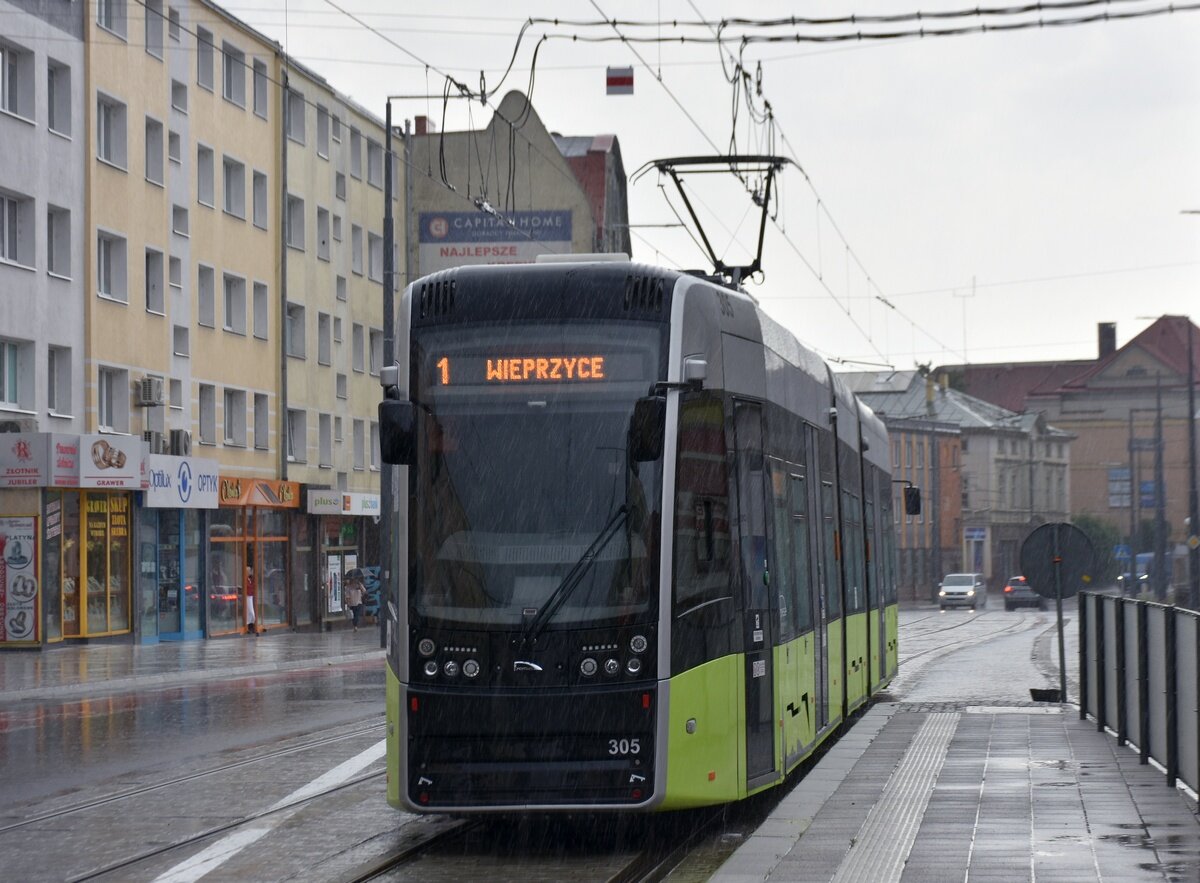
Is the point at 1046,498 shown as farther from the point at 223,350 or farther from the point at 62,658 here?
the point at 62,658

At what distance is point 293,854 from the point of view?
10.5 meters

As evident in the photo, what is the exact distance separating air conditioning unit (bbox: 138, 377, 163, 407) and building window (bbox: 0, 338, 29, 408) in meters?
4.36

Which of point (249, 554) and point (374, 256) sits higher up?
point (374, 256)

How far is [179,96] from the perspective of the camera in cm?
4519

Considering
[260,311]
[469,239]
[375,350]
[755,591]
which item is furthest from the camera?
[375,350]

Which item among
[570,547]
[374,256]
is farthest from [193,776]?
[374,256]

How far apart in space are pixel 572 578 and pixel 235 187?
1571 inches

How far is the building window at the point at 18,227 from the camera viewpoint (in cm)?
3722

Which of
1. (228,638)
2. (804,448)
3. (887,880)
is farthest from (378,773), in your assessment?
(228,638)

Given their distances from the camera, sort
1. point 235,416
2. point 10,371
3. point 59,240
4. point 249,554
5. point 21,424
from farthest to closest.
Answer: point 235,416
point 249,554
point 59,240
point 10,371
point 21,424

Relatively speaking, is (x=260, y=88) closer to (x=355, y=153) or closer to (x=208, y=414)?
(x=355, y=153)

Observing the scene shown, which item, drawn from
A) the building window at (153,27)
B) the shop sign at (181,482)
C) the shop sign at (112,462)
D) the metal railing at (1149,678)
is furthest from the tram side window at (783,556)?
the building window at (153,27)

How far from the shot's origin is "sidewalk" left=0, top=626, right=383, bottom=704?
89.6ft

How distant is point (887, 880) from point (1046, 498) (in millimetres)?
111285
